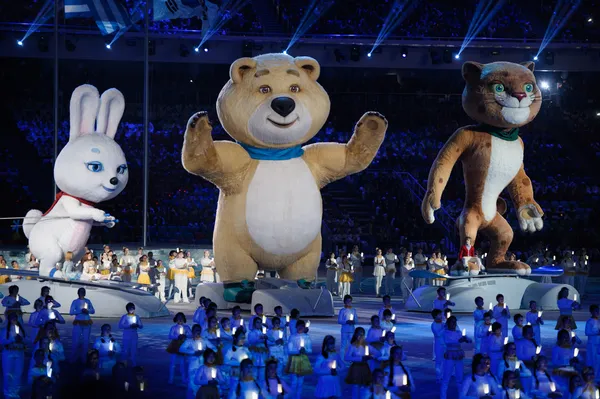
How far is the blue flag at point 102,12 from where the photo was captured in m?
22.0

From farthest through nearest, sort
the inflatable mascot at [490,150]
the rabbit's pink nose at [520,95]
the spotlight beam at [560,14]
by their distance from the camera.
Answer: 1. the spotlight beam at [560,14]
2. the inflatable mascot at [490,150]
3. the rabbit's pink nose at [520,95]

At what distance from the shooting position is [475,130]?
17.1 metres

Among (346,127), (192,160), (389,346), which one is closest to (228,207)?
(192,160)


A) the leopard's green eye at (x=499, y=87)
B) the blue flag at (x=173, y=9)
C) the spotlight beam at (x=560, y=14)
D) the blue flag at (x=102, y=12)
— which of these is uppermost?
the spotlight beam at (x=560, y=14)

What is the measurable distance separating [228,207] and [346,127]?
741 inches

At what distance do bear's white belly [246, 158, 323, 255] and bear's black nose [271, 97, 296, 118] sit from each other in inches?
36.5

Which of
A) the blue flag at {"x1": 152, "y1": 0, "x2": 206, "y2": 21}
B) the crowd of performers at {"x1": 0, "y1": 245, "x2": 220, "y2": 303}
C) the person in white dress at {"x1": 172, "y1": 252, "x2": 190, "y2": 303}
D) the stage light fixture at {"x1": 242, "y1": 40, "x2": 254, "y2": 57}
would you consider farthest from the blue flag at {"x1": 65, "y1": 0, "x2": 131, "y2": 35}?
the stage light fixture at {"x1": 242, "y1": 40, "x2": 254, "y2": 57}

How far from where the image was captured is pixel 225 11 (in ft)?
104

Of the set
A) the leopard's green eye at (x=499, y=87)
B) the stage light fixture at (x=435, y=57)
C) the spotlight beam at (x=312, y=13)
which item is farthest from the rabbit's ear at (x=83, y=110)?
the stage light fixture at (x=435, y=57)

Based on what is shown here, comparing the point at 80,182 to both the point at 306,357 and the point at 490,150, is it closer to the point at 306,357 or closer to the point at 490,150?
the point at 490,150

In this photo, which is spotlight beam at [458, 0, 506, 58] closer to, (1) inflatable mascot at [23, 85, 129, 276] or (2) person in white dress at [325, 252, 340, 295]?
(2) person in white dress at [325, 252, 340, 295]

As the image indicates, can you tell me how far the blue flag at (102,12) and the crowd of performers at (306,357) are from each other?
34.4ft

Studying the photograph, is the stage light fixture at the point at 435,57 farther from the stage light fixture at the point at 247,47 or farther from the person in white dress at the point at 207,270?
the person in white dress at the point at 207,270

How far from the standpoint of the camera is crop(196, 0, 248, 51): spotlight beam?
29.5 m
